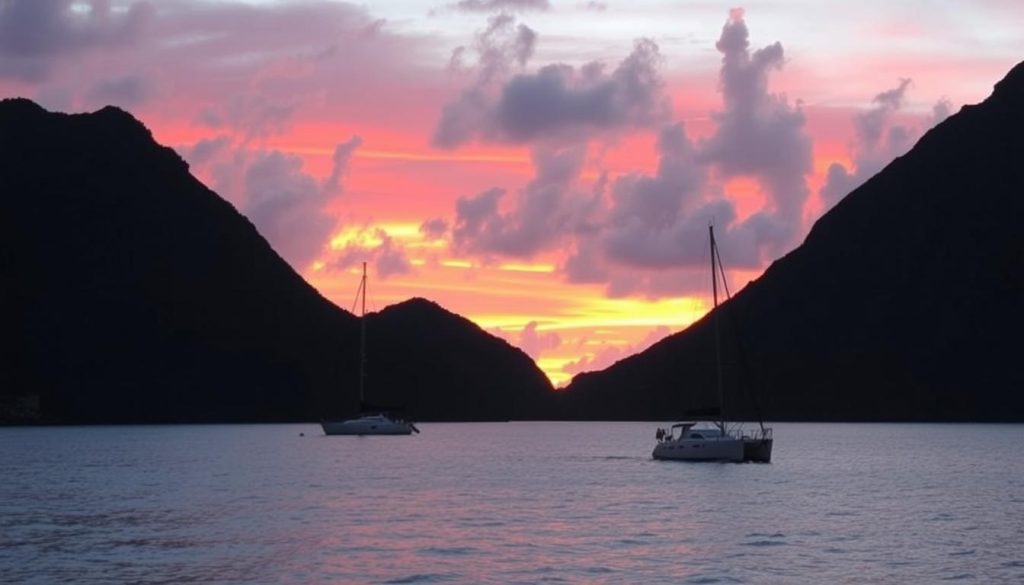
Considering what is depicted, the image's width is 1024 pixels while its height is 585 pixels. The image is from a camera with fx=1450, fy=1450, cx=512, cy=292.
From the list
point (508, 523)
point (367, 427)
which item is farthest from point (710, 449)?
point (367, 427)

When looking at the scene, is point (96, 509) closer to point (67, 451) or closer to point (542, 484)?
point (542, 484)

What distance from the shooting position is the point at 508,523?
68812mm

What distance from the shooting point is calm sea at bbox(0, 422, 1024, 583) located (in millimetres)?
50531

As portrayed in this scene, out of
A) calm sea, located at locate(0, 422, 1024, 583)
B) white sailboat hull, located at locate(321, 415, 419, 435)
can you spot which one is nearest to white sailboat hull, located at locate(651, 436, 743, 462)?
calm sea, located at locate(0, 422, 1024, 583)

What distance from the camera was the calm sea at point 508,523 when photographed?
50.5 m

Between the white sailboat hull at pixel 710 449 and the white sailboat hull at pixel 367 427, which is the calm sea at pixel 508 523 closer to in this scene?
the white sailboat hull at pixel 710 449

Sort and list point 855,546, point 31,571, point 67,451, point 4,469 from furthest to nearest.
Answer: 1. point 67,451
2. point 4,469
3. point 855,546
4. point 31,571

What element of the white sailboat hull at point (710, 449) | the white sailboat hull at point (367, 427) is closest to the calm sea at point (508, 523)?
the white sailboat hull at point (710, 449)

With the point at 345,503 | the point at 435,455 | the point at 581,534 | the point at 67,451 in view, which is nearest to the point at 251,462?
the point at 435,455

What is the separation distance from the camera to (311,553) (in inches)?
2183

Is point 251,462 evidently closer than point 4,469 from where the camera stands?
No

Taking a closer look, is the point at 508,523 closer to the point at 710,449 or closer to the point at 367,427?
the point at 710,449

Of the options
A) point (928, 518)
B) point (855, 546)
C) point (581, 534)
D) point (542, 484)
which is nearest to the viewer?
point (855, 546)

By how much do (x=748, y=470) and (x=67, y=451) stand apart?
85.9 meters
